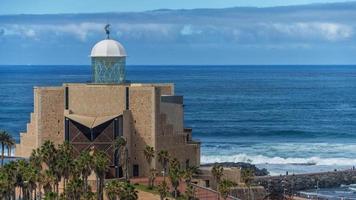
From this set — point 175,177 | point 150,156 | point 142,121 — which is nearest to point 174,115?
point 142,121

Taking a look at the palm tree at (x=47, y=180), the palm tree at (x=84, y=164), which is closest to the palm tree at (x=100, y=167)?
the palm tree at (x=84, y=164)

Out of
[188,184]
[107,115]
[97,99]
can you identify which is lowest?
[188,184]

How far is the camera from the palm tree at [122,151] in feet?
208

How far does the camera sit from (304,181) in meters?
80.9

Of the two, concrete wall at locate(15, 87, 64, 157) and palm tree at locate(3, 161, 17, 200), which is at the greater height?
concrete wall at locate(15, 87, 64, 157)

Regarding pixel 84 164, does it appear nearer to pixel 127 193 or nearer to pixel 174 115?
pixel 127 193

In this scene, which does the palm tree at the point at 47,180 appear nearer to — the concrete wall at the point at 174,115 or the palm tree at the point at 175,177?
the palm tree at the point at 175,177

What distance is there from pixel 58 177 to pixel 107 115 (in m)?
11.5

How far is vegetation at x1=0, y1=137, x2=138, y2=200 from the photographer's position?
161 feet

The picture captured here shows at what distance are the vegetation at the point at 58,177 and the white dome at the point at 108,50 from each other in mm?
9637

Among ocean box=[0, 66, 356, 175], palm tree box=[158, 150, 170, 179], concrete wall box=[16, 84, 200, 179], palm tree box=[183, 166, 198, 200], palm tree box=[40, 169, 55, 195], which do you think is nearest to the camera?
palm tree box=[40, 169, 55, 195]

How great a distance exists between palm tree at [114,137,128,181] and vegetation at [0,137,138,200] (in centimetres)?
465

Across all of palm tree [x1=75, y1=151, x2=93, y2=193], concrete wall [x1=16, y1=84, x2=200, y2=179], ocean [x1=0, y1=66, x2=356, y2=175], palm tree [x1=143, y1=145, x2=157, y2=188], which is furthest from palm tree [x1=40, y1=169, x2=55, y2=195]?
ocean [x1=0, y1=66, x2=356, y2=175]

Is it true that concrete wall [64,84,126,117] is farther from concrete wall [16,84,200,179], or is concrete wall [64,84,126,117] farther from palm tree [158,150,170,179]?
palm tree [158,150,170,179]
